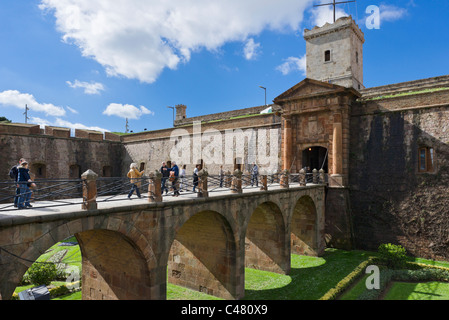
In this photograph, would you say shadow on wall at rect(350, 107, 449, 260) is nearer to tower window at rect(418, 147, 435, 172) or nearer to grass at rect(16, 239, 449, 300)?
tower window at rect(418, 147, 435, 172)

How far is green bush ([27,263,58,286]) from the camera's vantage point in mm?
13808

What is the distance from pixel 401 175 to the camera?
18.5 meters

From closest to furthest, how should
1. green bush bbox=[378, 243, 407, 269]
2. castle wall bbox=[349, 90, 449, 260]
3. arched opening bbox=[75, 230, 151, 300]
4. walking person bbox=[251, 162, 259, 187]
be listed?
arched opening bbox=[75, 230, 151, 300] < walking person bbox=[251, 162, 259, 187] < green bush bbox=[378, 243, 407, 269] < castle wall bbox=[349, 90, 449, 260]

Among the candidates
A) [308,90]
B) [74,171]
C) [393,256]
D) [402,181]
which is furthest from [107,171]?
[402,181]

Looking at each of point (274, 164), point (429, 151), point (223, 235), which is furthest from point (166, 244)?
point (429, 151)

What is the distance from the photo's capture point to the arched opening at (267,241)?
1546 cm

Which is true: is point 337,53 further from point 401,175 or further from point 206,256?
point 206,256

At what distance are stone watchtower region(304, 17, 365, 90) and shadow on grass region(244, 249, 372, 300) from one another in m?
16.2

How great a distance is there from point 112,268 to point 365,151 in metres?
17.1

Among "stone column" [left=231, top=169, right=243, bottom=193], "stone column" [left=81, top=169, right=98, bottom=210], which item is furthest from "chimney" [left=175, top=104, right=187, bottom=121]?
"stone column" [left=81, top=169, right=98, bottom=210]

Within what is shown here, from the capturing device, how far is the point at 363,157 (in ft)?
65.3

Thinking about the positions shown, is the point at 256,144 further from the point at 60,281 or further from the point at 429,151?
the point at 60,281

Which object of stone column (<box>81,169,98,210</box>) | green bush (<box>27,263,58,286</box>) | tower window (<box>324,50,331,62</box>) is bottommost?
green bush (<box>27,263,58,286</box>)

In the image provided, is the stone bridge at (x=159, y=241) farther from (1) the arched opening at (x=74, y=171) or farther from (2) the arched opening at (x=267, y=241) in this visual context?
(1) the arched opening at (x=74, y=171)
